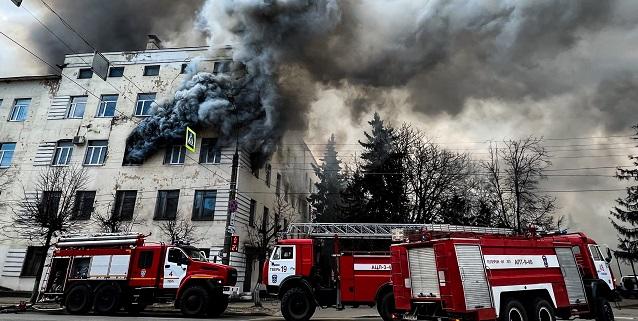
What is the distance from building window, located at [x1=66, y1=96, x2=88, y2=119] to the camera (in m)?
31.6

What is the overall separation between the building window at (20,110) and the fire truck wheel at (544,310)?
38664mm

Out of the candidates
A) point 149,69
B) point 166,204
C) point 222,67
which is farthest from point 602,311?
point 149,69

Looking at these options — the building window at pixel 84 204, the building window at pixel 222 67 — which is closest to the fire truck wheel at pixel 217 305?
the building window at pixel 84 204

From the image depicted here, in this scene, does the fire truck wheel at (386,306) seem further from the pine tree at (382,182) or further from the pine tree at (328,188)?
the pine tree at (328,188)

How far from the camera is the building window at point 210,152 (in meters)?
28.3

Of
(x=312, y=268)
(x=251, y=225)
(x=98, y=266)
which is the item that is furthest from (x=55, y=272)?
(x=251, y=225)

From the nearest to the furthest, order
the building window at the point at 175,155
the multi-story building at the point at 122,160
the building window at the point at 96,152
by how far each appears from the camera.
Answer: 1. the multi-story building at the point at 122,160
2. the building window at the point at 175,155
3. the building window at the point at 96,152

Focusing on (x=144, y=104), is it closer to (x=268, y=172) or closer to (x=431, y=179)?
(x=268, y=172)

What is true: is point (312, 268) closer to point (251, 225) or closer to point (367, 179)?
point (251, 225)

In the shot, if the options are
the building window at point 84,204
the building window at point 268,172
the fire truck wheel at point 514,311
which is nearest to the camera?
the fire truck wheel at point 514,311

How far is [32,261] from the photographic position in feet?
92.9

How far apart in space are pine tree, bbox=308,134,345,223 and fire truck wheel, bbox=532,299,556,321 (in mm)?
28651

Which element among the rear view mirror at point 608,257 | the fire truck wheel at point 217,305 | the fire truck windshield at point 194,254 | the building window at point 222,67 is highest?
the building window at point 222,67

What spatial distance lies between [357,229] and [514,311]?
39.4ft
